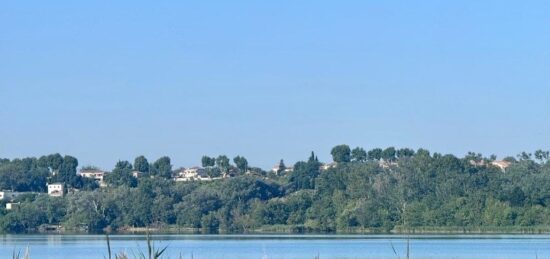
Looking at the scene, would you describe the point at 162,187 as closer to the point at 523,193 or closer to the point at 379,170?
the point at 379,170

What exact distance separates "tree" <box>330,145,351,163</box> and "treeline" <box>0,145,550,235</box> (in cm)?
4566

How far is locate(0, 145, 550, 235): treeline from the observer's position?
333ft

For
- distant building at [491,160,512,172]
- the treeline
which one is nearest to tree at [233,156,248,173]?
distant building at [491,160,512,172]

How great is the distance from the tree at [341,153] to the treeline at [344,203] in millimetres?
45660

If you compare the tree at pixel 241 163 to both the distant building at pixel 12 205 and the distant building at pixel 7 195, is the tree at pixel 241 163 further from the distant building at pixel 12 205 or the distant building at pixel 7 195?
the distant building at pixel 12 205

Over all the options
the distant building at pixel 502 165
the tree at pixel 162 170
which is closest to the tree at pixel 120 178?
the tree at pixel 162 170

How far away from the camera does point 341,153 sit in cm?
18075

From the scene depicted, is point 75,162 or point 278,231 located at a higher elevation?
point 75,162

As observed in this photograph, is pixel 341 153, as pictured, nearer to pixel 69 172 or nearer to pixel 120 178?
pixel 120 178

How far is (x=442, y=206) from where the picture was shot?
104 m

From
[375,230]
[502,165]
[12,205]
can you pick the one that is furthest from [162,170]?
[375,230]

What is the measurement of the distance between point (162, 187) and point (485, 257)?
7782 cm

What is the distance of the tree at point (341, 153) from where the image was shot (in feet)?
591

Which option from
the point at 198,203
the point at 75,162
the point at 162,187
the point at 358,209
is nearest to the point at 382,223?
the point at 358,209
